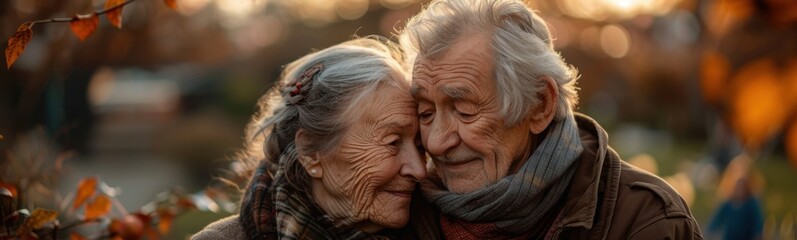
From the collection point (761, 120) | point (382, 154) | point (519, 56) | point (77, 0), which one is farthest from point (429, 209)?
point (761, 120)

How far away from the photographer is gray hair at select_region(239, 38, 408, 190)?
3666mm

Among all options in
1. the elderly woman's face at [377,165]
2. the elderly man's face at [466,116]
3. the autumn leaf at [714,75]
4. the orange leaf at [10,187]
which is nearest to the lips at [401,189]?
the elderly woman's face at [377,165]

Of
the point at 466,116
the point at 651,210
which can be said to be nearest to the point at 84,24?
the point at 466,116

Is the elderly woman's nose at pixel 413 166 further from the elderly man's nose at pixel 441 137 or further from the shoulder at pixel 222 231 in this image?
the shoulder at pixel 222 231

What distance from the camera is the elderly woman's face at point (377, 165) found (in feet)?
12.0

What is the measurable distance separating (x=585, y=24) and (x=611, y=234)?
2705cm

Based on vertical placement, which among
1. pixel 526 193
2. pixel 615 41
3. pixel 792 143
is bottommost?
pixel 615 41

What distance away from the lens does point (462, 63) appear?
142 inches

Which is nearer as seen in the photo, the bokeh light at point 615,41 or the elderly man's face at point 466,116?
the elderly man's face at point 466,116

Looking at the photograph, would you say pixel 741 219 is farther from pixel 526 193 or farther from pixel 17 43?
pixel 17 43

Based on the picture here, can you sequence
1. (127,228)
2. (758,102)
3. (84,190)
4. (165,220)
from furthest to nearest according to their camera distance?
(758,102) < (165,220) < (127,228) < (84,190)

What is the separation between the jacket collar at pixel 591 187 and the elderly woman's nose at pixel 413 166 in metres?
0.44

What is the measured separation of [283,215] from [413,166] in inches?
16.8

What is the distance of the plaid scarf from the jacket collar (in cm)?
59
